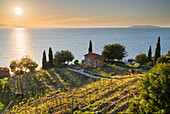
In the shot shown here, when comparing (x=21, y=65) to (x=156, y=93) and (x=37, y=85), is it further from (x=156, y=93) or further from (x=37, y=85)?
(x=156, y=93)

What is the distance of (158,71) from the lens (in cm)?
1040

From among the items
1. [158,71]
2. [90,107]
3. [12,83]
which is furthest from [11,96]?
[158,71]

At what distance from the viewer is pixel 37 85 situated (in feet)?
111

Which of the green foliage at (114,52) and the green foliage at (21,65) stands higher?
the green foliage at (114,52)

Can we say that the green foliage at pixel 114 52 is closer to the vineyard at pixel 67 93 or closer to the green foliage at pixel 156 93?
the vineyard at pixel 67 93

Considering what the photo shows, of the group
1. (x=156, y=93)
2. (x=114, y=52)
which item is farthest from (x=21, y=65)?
(x=156, y=93)

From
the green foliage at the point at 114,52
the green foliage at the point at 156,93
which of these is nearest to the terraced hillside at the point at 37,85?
the green foliage at the point at 114,52

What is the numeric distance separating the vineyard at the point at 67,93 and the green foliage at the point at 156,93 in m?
5.25

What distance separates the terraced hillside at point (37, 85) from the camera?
93.5 feet

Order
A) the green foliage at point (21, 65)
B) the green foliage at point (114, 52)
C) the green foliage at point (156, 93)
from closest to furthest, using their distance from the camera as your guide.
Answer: the green foliage at point (156, 93) → the green foliage at point (21, 65) → the green foliage at point (114, 52)

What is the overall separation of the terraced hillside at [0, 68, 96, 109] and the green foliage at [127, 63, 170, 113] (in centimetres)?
2090

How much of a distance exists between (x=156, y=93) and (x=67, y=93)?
18.7 meters

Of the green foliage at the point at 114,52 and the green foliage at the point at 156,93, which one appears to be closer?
the green foliage at the point at 156,93

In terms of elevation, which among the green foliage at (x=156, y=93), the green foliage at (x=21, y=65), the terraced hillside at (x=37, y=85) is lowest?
the terraced hillside at (x=37, y=85)
